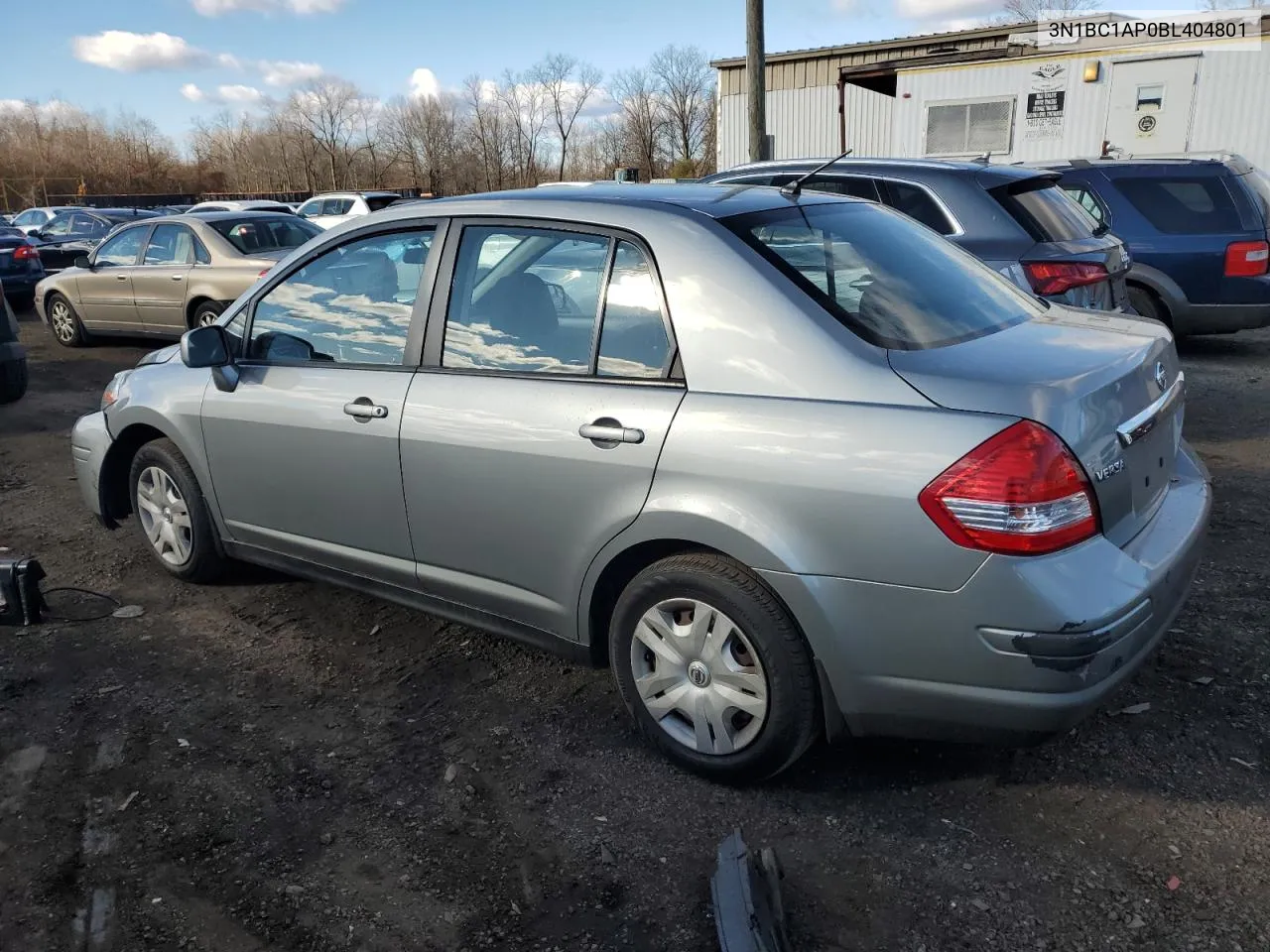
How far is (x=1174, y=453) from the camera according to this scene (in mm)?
3199

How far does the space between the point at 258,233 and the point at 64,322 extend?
346 centimetres

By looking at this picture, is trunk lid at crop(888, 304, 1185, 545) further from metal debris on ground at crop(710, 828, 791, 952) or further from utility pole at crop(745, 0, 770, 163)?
utility pole at crop(745, 0, 770, 163)

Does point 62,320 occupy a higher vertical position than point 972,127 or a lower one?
lower

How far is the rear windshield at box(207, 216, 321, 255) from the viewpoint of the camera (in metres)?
10.8

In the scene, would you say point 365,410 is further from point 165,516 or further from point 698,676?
point 165,516

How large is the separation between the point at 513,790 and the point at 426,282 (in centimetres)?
175

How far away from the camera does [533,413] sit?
3180 millimetres

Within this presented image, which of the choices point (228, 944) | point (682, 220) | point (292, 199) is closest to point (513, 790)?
point (228, 944)

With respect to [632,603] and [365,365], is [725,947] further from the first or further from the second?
[365,365]

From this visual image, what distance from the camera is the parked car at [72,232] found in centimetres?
2022

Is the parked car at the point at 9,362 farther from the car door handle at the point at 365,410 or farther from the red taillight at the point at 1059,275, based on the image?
the red taillight at the point at 1059,275

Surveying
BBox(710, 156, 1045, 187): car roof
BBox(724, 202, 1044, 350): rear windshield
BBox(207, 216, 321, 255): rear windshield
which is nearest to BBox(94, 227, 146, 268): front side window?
BBox(207, 216, 321, 255): rear windshield

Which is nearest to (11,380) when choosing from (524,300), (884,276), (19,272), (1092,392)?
(524,300)

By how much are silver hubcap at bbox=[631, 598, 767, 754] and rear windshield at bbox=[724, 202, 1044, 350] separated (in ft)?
3.07
